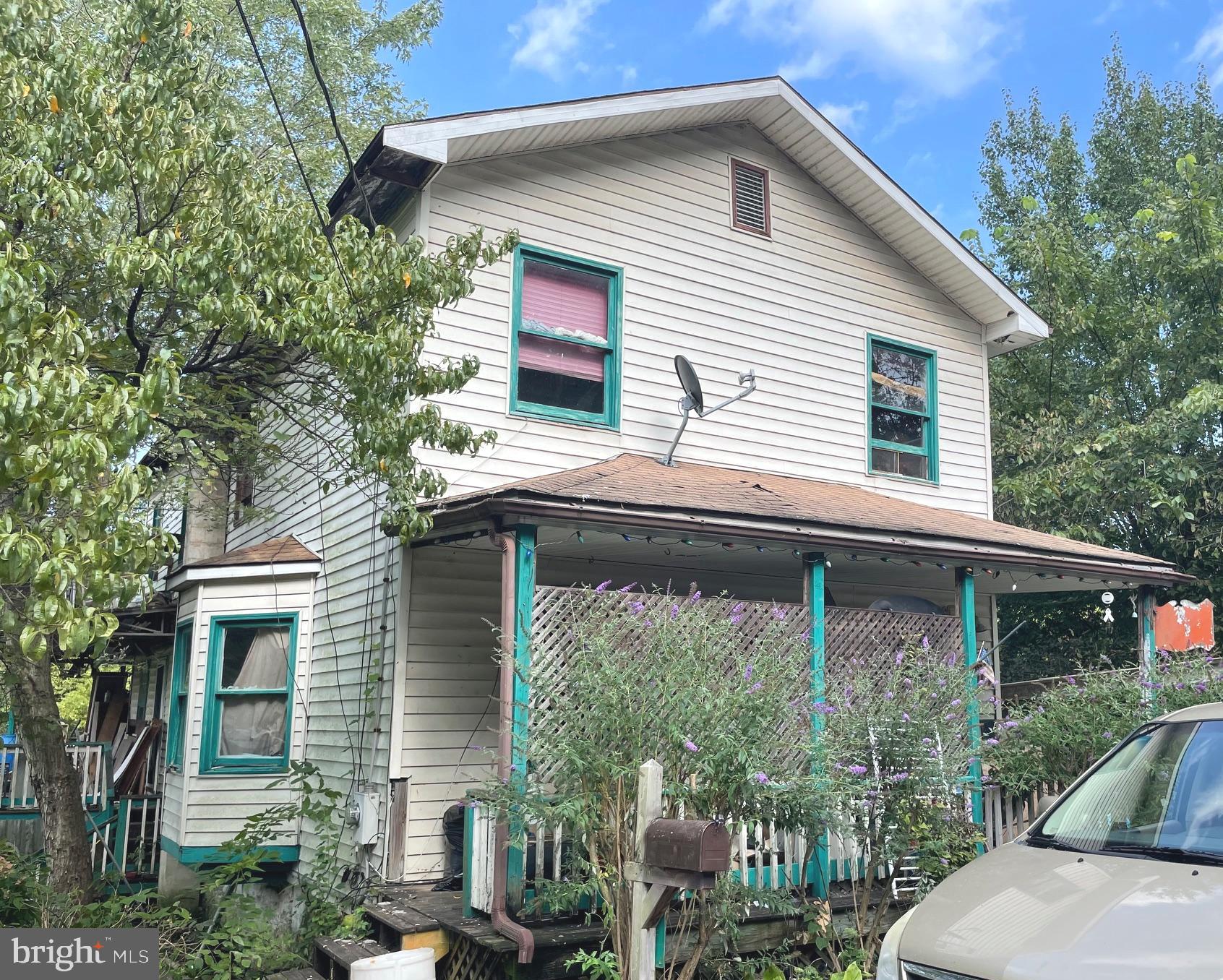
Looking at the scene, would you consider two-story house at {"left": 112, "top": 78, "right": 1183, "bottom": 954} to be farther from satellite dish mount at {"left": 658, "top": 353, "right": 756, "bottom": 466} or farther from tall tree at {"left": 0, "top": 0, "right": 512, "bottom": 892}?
tall tree at {"left": 0, "top": 0, "right": 512, "bottom": 892}

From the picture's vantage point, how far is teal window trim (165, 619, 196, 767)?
11.8 metres

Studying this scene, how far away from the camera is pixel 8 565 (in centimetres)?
456

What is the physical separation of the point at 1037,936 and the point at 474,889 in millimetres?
4426

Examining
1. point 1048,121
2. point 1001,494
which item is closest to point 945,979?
point 1001,494

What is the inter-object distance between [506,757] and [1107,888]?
4.03 metres

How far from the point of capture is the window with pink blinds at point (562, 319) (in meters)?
10.5

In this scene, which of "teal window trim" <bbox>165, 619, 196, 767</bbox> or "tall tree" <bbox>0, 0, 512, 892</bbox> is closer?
"tall tree" <bbox>0, 0, 512, 892</bbox>

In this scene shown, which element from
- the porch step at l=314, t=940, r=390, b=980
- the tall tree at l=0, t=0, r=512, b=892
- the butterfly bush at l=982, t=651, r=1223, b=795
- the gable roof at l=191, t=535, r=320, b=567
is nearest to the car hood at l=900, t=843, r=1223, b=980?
the tall tree at l=0, t=0, r=512, b=892

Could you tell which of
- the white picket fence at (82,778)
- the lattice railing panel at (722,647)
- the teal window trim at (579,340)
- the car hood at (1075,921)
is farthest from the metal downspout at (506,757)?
the white picket fence at (82,778)

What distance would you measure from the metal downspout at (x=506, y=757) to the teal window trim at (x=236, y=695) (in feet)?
13.2

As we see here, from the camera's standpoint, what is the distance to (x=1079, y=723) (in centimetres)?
896

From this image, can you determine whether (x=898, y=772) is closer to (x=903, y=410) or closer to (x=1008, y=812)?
(x=1008, y=812)

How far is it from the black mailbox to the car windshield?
1.54 metres

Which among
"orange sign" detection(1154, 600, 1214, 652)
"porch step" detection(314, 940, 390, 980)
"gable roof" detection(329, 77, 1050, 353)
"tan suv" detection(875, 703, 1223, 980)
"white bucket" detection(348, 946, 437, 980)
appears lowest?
"porch step" detection(314, 940, 390, 980)
